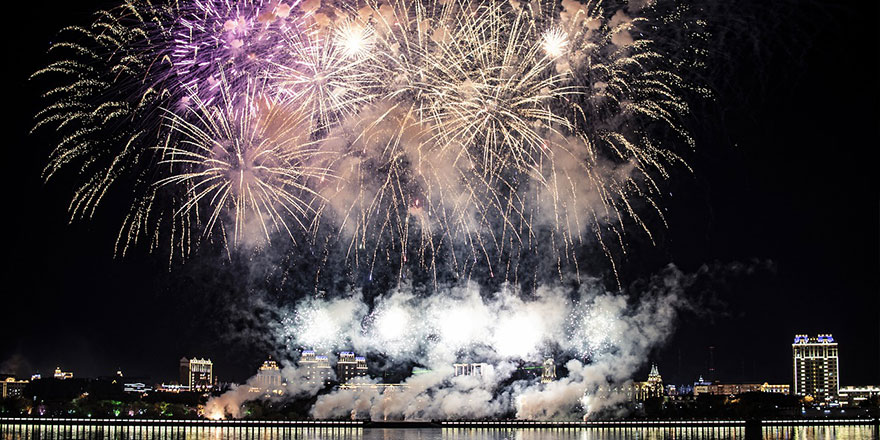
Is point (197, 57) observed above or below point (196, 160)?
above

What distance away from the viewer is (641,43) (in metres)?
24.0

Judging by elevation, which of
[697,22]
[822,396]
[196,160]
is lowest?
[822,396]

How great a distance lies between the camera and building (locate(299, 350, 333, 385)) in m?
84.1

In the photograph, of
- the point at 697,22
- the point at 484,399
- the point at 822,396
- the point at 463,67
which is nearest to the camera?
the point at 697,22

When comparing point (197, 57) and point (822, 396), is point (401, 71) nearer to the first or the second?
point (197, 57)

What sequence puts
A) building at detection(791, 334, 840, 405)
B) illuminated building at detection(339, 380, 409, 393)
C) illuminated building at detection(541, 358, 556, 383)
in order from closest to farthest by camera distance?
illuminated building at detection(541, 358, 556, 383), illuminated building at detection(339, 380, 409, 393), building at detection(791, 334, 840, 405)

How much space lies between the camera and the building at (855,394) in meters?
149

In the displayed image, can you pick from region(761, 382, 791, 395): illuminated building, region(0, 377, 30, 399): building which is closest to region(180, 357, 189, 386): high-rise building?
region(0, 377, 30, 399): building

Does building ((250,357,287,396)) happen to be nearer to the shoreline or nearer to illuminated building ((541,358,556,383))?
the shoreline

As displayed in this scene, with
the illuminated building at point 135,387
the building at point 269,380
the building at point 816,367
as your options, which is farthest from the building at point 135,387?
the building at point 816,367

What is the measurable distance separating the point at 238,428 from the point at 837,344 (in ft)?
353

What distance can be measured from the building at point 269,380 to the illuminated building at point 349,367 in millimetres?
5167

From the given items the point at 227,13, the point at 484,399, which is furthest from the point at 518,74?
the point at 484,399

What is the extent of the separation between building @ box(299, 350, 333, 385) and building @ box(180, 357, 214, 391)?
2626 inches
